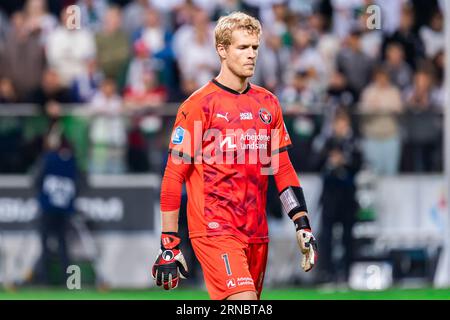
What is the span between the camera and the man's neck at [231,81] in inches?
342

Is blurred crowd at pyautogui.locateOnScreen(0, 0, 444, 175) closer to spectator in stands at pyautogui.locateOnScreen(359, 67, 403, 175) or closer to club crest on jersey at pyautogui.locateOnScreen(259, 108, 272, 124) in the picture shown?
spectator in stands at pyautogui.locateOnScreen(359, 67, 403, 175)

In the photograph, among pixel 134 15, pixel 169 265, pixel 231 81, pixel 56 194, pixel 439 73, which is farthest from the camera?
pixel 439 73

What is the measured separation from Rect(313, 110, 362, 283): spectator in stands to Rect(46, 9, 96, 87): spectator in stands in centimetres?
347

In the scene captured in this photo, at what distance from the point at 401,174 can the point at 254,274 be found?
8.88 m

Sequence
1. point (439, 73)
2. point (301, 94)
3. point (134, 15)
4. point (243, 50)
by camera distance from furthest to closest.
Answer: point (439, 73) < point (134, 15) < point (301, 94) < point (243, 50)

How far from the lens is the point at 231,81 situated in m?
8.71

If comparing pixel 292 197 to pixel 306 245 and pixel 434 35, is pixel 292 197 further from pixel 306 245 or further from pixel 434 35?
pixel 434 35

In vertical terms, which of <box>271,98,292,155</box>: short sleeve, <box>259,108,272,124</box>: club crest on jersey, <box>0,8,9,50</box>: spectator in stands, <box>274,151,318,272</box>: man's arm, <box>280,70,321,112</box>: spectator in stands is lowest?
<box>274,151,318,272</box>: man's arm

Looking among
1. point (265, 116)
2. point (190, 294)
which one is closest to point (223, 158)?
point (265, 116)

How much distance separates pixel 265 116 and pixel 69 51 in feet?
29.4

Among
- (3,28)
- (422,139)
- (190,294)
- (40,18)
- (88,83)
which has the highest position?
(40,18)

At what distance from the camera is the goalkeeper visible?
28.0 feet

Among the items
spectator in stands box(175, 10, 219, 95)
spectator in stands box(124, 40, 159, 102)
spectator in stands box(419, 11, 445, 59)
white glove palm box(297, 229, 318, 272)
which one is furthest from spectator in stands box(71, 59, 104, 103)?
white glove palm box(297, 229, 318, 272)
